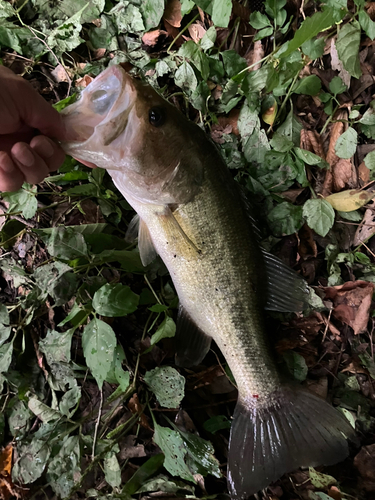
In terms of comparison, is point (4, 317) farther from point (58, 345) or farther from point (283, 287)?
point (283, 287)

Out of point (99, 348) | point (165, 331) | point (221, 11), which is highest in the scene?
point (221, 11)

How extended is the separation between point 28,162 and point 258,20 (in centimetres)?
141

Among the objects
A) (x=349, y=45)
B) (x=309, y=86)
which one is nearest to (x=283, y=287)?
(x=309, y=86)

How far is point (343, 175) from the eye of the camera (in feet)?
5.79

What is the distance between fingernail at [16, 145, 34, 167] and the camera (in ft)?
3.99

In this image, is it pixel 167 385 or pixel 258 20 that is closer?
pixel 167 385

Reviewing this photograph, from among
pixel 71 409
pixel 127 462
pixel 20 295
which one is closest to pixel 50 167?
pixel 20 295

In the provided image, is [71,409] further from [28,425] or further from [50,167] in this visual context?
[50,167]

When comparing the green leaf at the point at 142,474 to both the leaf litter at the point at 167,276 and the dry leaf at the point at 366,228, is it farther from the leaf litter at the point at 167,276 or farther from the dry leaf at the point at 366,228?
the dry leaf at the point at 366,228

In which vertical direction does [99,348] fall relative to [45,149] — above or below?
below

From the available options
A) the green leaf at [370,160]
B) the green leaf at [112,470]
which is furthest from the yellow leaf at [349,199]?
the green leaf at [112,470]

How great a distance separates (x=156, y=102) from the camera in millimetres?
1330

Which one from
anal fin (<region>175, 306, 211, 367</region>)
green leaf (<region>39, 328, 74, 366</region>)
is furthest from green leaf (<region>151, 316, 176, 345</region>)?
green leaf (<region>39, 328, 74, 366</region>)

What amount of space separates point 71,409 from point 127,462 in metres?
0.39
